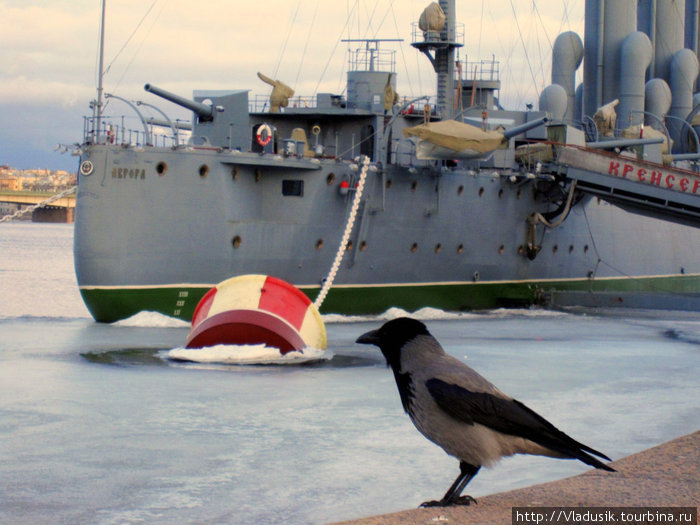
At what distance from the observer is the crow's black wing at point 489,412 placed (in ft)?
19.3

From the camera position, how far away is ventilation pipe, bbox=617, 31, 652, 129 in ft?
135

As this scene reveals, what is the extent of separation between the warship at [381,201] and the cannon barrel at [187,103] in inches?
1.5

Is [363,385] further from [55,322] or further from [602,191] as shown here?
[602,191]

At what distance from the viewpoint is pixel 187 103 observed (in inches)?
1070

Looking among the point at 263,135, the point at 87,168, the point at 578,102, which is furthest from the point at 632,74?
the point at 87,168

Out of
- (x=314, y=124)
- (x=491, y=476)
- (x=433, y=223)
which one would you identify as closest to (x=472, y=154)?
(x=433, y=223)

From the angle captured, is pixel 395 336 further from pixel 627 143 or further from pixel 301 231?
pixel 627 143

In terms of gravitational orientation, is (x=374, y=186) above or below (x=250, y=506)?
above

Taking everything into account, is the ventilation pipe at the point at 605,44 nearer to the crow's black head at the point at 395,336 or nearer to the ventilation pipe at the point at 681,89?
the ventilation pipe at the point at 681,89

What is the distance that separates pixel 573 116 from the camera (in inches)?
1799

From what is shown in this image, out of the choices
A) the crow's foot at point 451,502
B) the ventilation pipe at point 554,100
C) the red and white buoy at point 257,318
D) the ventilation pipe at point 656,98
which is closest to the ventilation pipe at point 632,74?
the ventilation pipe at point 656,98

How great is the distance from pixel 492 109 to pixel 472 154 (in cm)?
779

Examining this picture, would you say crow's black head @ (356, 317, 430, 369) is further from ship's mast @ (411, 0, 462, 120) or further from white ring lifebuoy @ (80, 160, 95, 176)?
ship's mast @ (411, 0, 462, 120)

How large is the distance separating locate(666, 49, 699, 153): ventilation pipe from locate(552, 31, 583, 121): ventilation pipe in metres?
5.12
